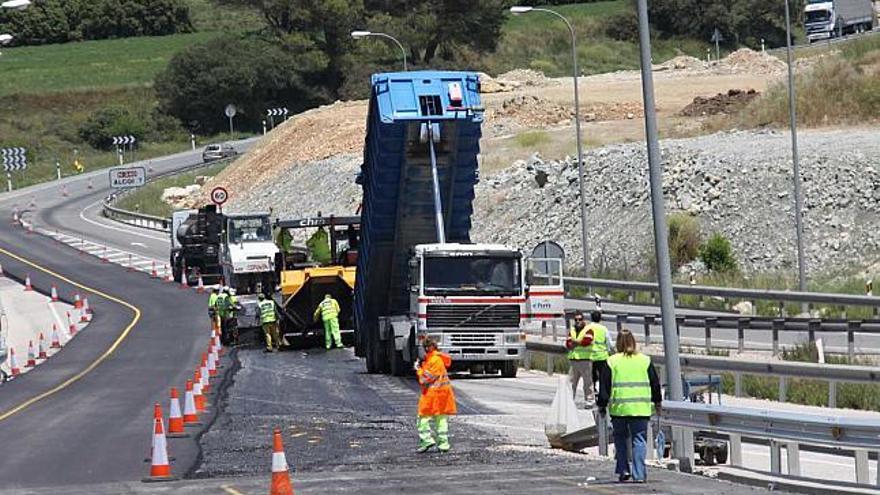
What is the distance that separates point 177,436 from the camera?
2586 centimetres

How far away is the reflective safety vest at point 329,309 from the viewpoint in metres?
40.5

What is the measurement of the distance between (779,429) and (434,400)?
17.8 feet

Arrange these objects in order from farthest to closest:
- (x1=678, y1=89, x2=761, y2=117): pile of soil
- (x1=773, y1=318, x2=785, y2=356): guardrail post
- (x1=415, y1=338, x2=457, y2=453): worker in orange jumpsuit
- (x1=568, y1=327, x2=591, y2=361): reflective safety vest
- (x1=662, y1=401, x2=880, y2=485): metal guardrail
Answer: (x1=678, y1=89, x2=761, y2=117): pile of soil, (x1=773, y1=318, x2=785, y2=356): guardrail post, (x1=568, y1=327, x2=591, y2=361): reflective safety vest, (x1=415, y1=338, x2=457, y2=453): worker in orange jumpsuit, (x1=662, y1=401, x2=880, y2=485): metal guardrail

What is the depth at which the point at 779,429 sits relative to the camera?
18453mm

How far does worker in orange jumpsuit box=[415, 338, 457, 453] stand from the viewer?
22.5 metres

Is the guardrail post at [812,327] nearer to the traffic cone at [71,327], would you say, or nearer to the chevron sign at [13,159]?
the traffic cone at [71,327]

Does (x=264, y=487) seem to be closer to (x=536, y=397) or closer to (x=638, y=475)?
(x=638, y=475)

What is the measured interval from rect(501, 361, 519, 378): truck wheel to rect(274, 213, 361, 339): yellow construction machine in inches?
252

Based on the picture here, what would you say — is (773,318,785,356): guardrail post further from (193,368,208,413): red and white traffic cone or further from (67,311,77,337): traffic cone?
(67,311,77,337): traffic cone

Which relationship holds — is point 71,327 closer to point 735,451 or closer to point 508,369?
point 508,369

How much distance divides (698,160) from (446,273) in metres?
29.3

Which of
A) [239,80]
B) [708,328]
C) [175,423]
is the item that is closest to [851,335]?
[708,328]

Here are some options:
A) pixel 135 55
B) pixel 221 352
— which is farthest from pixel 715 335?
pixel 135 55

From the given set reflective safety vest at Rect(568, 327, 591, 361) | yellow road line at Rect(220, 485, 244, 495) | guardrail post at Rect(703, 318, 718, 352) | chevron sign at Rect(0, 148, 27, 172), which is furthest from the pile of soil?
yellow road line at Rect(220, 485, 244, 495)
